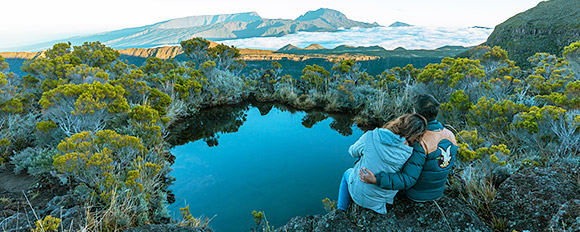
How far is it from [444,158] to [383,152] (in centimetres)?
55

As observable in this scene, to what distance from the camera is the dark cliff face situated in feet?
49.6

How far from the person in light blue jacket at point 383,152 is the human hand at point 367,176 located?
0.15 ft

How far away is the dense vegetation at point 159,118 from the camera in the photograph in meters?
3.11

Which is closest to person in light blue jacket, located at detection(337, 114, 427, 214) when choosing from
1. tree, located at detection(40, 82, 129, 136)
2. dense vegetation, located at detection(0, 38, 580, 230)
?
dense vegetation, located at detection(0, 38, 580, 230)

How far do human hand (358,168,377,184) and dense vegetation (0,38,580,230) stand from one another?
1249 mm

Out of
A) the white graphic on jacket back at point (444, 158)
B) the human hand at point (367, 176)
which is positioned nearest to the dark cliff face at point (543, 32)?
the white graphic on jacket back at point (444, 158)

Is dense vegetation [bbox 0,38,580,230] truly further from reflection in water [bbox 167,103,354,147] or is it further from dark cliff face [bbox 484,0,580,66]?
dark cliff face [bbox 484,0,580,66]

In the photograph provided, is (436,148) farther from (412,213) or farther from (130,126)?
(130,126)

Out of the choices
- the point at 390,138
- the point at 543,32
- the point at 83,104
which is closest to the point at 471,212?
the point at 390,138

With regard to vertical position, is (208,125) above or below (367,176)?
below

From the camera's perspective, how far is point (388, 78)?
9336 millimetres

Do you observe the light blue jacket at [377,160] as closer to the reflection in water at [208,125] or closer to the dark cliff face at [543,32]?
the reflection in water at [208,125]

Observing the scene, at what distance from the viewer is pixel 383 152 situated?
201 cm

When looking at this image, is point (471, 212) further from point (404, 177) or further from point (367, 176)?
point (367, 176)
